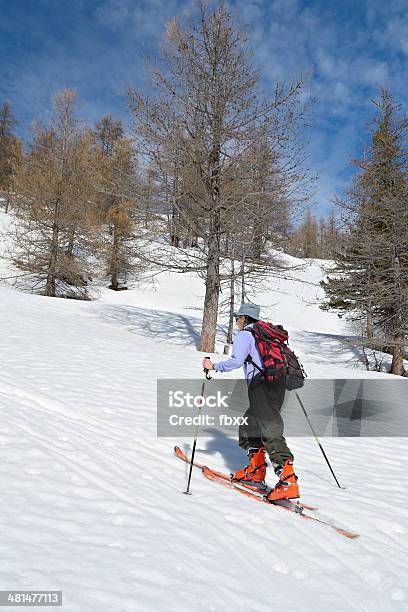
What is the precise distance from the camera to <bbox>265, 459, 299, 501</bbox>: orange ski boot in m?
4.02

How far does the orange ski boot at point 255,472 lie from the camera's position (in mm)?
4359

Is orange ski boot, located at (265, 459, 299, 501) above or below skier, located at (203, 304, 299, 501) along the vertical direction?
below

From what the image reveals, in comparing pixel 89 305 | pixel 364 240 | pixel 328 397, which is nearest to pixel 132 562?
pixel 328 397

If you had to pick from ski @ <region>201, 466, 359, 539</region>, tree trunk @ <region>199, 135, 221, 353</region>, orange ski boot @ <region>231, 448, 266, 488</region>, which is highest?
tree trunk @ <region>199, 135, 221, 353</region>

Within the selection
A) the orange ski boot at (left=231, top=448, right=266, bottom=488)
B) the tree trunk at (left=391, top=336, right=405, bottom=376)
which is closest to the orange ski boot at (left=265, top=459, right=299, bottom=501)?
the orange ski boot at (left=231, top=448, right=266, bottom=488)

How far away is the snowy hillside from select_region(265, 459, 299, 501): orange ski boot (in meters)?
0.15

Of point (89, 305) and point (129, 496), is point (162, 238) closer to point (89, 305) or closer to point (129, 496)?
point (89, 305)

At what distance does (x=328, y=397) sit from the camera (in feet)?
31.5

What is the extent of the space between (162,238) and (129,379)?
16.9ft

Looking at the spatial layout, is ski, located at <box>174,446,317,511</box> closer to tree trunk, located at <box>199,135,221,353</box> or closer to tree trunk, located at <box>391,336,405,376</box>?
tree trunk, located at <box>199,135,221,353</box>

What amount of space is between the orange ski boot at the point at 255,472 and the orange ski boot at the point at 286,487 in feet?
1.01

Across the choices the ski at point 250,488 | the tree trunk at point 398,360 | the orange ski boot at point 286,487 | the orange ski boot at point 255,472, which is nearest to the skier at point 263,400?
the orange ski boot at point 286,487

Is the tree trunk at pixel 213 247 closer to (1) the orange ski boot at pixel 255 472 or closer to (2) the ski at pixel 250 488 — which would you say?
(2) the ski at pixel 250 488

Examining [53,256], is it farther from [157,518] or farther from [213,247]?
[157,518]
